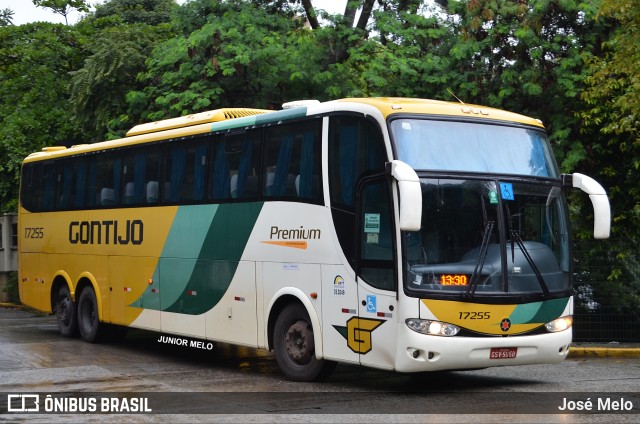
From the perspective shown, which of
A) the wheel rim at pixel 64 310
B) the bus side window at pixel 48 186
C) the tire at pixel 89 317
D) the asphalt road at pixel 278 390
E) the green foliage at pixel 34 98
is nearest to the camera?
the asphalt road at pixel 278 390

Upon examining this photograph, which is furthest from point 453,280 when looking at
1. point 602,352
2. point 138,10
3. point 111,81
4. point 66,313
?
point 138,10

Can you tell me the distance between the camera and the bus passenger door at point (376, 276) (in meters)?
11.9

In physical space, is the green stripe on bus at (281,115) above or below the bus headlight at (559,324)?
above

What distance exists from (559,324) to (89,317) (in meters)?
9.91

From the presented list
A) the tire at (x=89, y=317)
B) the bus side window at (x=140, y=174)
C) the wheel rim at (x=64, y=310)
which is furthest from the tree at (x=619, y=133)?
the wheel rim at (x=64, y=310)

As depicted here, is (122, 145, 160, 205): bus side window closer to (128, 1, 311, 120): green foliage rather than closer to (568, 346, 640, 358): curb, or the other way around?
(128, 1, 311, 120): green foliage

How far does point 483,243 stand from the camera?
11.9 metres

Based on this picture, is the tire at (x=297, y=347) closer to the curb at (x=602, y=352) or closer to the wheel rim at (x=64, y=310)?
the curb at (x=602, y=352)

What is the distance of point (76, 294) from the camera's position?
19.8 m

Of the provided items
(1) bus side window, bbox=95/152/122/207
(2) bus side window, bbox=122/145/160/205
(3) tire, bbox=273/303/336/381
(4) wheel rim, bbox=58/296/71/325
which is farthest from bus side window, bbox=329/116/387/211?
(4) wheel rim, bbox=58/296/71/325

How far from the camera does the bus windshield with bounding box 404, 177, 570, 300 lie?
11.7 metres

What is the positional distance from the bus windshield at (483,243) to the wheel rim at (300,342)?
7.04 ft

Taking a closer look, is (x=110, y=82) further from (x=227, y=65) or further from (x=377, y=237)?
(x=377, y=237)

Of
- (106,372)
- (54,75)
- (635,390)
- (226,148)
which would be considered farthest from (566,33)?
(54,75)
